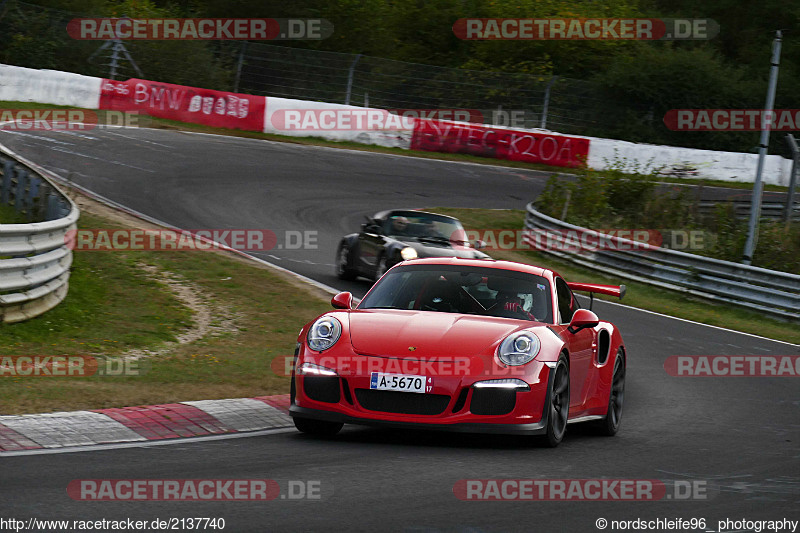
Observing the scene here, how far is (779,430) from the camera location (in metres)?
9.32

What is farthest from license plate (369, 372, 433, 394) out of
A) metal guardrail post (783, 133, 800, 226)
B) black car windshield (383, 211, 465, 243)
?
metal guardrail post (783, 133, 800, 226)

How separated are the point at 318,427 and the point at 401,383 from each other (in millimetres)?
854

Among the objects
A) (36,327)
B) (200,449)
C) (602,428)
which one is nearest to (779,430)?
(602,428)

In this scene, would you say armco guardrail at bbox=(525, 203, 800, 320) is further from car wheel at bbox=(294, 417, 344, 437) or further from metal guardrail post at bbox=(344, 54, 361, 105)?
metal guardrail post at bbox=(344, 54, 361, 105)

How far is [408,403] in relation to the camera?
23.6ft

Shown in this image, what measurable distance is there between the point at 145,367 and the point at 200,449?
3132 millimetres

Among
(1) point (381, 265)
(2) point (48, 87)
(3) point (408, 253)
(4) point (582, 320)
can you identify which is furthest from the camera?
(2) point (48, 87)

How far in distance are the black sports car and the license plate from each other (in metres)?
8.92

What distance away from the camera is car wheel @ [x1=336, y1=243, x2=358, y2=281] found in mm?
17797

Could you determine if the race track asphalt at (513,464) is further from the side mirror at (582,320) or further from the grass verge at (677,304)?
the grass verge at (677,304)

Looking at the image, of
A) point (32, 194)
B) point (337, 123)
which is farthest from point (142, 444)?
point (337, 123)

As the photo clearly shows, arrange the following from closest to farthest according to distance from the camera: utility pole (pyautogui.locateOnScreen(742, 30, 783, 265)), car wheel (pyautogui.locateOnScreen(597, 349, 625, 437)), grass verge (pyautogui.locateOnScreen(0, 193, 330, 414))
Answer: grass verge (pyautogui.locateOnScreen(0, 193, 330, 414)) < car wheel (pyautogui.locateOnScreen(597, 349, 625, 437)) < utility pole (pyautogui.locateOnScreen(742, 30, 783, 265))

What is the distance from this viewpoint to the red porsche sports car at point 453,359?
284 inches

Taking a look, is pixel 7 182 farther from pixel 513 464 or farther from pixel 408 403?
pixel 513 464
